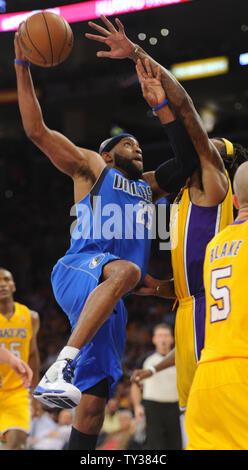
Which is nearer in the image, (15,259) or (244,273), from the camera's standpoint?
(244,273)

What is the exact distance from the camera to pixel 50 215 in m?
18.0

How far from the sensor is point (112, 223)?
14.2 ft

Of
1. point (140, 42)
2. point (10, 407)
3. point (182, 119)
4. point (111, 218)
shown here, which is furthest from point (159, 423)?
point (140, 42)

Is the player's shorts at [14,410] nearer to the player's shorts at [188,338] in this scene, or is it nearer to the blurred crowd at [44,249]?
the player's shorts at [188,338]

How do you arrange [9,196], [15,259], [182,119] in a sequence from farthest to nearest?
1. [9,196]
2. [15,259]
3. [182,119]

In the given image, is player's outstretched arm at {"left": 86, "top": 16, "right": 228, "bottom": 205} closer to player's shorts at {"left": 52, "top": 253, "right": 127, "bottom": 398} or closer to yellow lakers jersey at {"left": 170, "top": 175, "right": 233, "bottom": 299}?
yellow lakers jersey at {"left": 170, "top": 175, "right": 233, "bottom": 299}

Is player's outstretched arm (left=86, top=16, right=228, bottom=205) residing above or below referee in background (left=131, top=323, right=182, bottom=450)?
above

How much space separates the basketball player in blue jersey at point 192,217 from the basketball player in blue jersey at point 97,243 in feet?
0.32

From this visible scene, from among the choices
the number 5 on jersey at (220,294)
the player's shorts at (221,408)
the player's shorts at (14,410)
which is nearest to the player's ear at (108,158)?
the number 5 on jersey at (220,294)

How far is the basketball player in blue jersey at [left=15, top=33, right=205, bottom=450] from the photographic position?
4.00m

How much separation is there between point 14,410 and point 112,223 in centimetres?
317

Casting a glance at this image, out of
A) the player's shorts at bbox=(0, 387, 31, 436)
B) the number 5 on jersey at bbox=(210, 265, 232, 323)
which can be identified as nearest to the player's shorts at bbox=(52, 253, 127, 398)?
the number 5 on jersey at bbox=(210, 265, 232, 323)
